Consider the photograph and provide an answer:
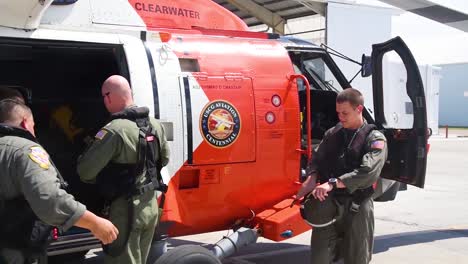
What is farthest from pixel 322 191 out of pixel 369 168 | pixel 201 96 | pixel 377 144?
pixel 201 96

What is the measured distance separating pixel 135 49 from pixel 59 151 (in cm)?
163

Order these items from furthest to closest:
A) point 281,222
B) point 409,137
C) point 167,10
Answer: point 409,137
point 167,10
point 281,222

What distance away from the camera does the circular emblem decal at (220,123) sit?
14.9 ft

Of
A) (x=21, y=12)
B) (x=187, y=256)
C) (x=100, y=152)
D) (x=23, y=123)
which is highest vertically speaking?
(x=21, y=12)

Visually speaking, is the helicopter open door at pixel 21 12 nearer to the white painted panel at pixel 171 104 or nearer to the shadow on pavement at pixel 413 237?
the white painted panel at pixel 171 104

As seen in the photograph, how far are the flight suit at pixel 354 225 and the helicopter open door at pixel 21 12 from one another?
2.57m

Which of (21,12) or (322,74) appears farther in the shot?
(322,74)

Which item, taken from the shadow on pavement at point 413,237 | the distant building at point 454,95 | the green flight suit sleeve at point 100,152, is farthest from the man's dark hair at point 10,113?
the distant building at point 454,95

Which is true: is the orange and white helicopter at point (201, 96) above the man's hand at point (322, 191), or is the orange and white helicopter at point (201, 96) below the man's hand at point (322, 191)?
above

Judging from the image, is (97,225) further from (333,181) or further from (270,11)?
(270,11)

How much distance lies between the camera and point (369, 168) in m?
→ 4.32

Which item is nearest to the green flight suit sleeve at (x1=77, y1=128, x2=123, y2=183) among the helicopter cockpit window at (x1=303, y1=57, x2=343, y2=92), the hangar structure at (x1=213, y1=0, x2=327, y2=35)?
the helicopter cockpit window at (x1=303, y1=57, x2=343, y2=92)

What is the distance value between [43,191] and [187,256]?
1592 mm

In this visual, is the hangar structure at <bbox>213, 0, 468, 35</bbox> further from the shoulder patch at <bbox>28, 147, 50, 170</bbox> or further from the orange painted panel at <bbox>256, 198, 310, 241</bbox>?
the shoulder patch at <bbox>28, 147, 50, 170</bbox>
